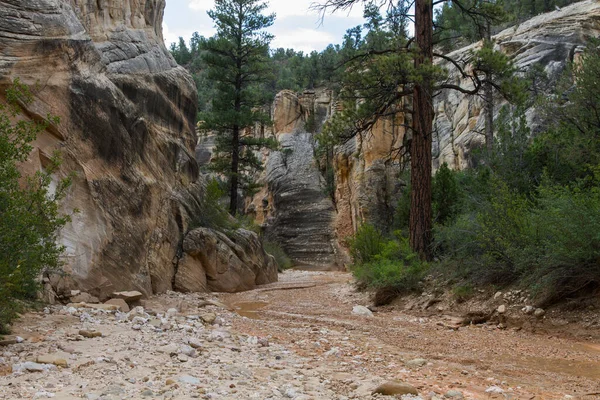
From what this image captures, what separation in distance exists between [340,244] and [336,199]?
135 inches

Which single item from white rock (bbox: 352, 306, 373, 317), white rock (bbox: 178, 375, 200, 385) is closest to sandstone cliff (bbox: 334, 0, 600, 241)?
white rock (bbox: 352, 306, 373, 317)

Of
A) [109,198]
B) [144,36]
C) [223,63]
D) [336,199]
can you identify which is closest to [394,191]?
[336,199]

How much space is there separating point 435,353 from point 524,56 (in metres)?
23.3

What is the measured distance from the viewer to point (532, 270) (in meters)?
7.79

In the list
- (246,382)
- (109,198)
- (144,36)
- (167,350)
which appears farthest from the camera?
(144,36)

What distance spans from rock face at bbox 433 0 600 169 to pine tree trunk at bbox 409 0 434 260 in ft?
35.5

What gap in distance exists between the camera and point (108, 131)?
408 inches

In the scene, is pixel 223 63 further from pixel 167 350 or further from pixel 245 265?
pixel 167 350

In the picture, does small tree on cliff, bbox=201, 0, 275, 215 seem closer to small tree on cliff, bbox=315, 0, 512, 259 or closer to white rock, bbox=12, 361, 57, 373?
small tree on cliff, bbox=315, 0, 512, 259

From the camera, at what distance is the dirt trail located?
4281mm

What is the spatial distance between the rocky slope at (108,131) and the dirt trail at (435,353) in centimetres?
307

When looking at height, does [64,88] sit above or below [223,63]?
below

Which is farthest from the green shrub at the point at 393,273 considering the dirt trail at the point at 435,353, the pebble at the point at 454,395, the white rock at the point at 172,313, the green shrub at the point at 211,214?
the pebble at the point at 454,395

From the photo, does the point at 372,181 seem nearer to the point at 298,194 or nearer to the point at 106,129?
the point at 298,194
